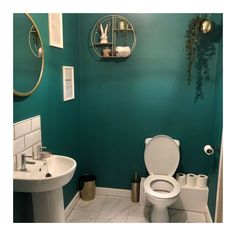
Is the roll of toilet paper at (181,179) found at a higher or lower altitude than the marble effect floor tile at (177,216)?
higher

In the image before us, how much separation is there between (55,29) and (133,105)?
44.2 inches

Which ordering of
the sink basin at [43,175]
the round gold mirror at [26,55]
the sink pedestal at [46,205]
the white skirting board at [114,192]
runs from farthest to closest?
1. the white skirting board at [114,192]
2. the sink pedestal at [46,205]
3. the round gold mirror at [26,55]
4. the sink basin at [43,175]

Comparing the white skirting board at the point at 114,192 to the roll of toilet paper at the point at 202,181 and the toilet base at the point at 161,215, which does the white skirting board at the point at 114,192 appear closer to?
the toilet base at the point at 161,215

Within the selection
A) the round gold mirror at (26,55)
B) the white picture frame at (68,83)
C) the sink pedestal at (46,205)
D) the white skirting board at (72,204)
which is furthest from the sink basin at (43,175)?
the white skirting board at (72,204)

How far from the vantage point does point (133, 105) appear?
2584mm

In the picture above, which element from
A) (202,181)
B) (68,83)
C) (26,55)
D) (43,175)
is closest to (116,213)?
(202,181)

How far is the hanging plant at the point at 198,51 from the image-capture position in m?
2.27

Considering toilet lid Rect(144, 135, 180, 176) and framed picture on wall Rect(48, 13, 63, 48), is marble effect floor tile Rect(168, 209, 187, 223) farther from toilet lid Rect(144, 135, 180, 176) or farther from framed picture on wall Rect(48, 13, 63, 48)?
framed picture on wall Rect(48, 13, 63, 48)

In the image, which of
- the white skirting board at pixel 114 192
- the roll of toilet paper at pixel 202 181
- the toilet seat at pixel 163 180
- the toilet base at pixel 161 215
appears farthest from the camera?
the white skirting board at pixel 114 192

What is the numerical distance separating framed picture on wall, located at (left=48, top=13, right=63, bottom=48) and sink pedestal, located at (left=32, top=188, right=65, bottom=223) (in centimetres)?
122

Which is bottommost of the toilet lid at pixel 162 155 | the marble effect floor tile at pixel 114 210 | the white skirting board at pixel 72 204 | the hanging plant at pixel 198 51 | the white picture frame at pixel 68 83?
the marble effect floor tile at pixel 114 210

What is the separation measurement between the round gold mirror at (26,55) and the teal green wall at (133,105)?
0.38 m
